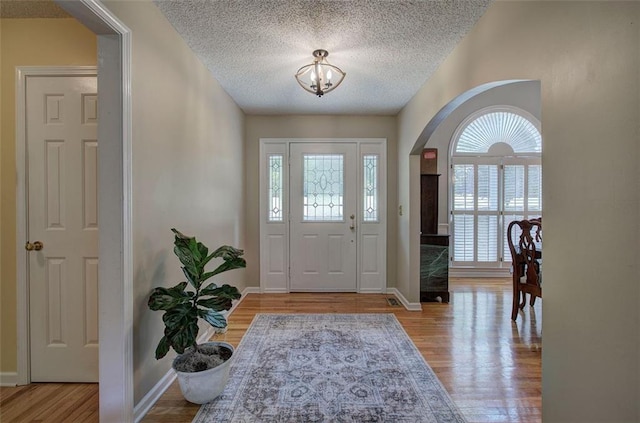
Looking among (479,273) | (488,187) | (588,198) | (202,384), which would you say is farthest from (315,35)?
(479,273)

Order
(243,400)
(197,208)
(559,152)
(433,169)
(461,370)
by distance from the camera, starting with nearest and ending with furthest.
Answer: (559,152), (243,400), (461,370), (197,208), (433,169)

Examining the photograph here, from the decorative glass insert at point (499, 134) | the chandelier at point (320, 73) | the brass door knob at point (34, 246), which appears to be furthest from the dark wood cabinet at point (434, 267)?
the brass door knob at point (34, 246)

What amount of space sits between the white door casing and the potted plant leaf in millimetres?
Result: 2341

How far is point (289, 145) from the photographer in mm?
4234

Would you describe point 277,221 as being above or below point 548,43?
below

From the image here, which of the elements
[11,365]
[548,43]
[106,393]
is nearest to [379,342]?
[106,393]

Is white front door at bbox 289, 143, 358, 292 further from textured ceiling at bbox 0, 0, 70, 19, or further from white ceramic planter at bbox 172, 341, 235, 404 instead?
textured ceiling at bbox 0, 0, 70, 19

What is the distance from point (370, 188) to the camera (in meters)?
4.27

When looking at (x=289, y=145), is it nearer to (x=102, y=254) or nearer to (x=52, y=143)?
(x=52, y=143)

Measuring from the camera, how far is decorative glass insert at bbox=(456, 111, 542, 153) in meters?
5.02

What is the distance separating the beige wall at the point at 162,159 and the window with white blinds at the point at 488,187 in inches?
164

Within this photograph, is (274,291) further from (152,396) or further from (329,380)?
(152,396)

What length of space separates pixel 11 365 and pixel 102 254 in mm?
1370

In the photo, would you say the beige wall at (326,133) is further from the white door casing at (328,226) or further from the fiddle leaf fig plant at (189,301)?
the fiddle leaf fig plant at (189,301)
